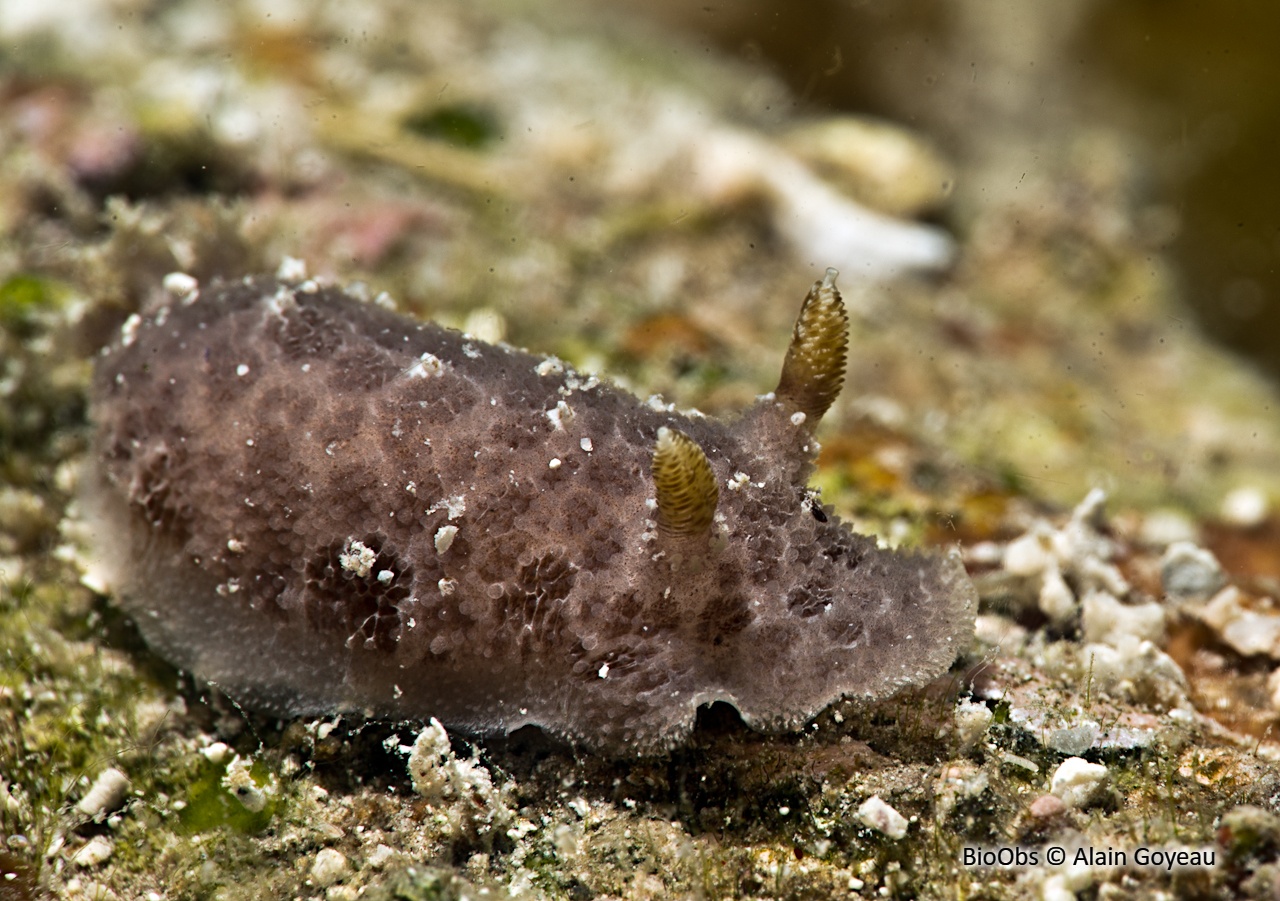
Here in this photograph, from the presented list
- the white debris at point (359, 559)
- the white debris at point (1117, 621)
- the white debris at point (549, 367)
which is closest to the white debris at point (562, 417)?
the white debris at point (549, 367)

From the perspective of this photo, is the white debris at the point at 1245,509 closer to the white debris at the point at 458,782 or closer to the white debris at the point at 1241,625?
the white debris at the point at 1241,625

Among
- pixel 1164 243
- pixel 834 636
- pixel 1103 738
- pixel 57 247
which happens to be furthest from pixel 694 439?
pixel 1164 243

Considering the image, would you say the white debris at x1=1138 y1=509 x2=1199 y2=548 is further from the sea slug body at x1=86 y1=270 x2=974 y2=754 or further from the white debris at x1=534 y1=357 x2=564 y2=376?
the white debris at x1=534 y1=357 x2=564 y2=376

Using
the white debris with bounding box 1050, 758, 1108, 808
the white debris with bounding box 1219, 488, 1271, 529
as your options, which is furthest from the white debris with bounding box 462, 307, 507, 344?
the white debris with bounding box 1219, 488, 1271, 529

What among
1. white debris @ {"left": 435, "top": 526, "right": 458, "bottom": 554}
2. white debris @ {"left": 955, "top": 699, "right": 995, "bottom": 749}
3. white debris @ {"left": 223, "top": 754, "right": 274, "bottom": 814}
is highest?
white debris @ {"left": 435, "top": 526, "right": 458, "bottom": 554}

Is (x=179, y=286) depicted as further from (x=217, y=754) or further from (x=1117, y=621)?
(x=1117, y=621)

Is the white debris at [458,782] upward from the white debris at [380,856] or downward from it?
upward
